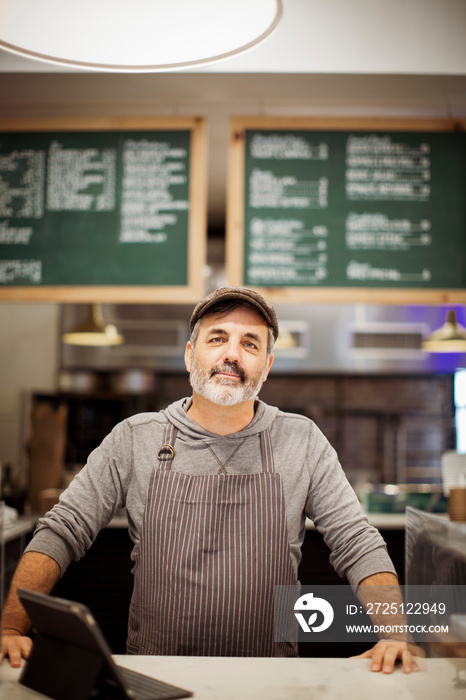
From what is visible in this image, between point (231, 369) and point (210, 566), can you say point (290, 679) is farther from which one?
point (231, 369)

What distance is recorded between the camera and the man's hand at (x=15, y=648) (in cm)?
118

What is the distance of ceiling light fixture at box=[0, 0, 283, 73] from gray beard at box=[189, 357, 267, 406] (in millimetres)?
764

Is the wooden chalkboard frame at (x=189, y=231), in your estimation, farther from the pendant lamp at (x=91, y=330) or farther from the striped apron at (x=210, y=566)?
the pendant lamp at (x=91, y=330)

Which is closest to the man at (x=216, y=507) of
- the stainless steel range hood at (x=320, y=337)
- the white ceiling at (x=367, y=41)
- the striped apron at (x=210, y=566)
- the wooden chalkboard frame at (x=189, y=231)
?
the striped apron at (x=210, y=566)

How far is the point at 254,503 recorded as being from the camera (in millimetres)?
1583

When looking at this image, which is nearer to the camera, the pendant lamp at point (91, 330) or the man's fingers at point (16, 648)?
the man's fingers at point (16, 648)

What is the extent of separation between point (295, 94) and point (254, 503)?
181 centimetres

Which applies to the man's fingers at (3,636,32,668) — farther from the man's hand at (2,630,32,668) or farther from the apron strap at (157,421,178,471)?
the apron strap at (157,421,178,471)

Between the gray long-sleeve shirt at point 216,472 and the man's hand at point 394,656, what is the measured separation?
0.90 ft

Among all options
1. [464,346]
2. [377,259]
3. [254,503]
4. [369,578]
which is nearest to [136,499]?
[254,503]

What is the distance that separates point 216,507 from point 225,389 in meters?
0.30

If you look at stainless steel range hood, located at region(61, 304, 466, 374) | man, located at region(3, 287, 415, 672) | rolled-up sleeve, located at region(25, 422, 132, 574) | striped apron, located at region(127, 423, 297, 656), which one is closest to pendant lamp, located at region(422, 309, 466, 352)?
stainless steel range hood, located at region(61, 304, 466, 374)

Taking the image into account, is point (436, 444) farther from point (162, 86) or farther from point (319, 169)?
point (162, 86)

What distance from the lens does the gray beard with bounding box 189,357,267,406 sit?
166 centimetres
